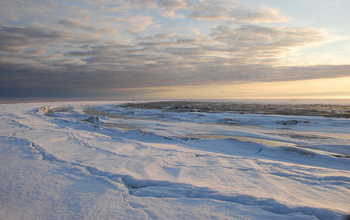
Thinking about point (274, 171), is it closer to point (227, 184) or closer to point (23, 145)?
point (227, 184)

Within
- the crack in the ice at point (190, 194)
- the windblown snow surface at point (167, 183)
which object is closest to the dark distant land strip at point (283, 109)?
the windblown snow surface at point (167, 183)

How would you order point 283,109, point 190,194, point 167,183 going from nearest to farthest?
point 190,194 → point 167,183 → point 283,109

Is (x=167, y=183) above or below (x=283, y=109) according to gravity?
below

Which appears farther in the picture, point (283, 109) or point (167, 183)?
point (283, 109)

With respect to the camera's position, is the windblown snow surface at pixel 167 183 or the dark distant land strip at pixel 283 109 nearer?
the windblown snow surface at pixel 167 183

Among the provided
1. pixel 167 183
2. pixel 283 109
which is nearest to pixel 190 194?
pixel 167 183

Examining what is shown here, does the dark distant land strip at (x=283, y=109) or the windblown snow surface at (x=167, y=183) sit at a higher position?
the dark distant land strip at (x=283, y=109)

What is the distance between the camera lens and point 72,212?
221cm

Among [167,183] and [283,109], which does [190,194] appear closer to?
[167,183]

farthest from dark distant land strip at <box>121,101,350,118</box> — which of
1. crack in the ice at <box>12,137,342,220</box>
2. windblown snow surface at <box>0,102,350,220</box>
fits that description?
crack in the ice at <box>12,137,342,220</box>

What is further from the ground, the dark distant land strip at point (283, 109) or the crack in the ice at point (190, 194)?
the dark distant land strip at point (283, 109)

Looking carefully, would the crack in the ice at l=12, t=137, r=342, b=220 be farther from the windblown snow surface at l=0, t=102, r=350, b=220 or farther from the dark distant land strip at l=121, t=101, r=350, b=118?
the dark distant land strip at l=121, t=101, r=350, b=118

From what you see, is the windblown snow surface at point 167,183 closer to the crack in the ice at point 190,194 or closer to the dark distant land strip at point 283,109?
the crack in the ice at point 190,194

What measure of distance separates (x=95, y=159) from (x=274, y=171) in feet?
Answer: 12.0
